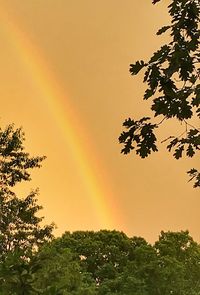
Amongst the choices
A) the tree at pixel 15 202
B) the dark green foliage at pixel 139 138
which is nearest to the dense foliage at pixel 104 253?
the tree at pixel 15 202

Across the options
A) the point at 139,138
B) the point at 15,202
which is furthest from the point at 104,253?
the point at 139,138

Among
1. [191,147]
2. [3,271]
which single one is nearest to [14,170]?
[3,271]

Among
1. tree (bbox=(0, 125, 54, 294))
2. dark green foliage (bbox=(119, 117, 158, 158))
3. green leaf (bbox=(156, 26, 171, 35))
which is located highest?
tree (bbox=(0, 125, 54, 294))

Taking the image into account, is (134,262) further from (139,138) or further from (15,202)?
(139,138)

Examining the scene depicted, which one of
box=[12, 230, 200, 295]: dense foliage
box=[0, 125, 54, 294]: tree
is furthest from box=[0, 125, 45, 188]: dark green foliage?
box=[12, 230, 200, 295]: dense foliage

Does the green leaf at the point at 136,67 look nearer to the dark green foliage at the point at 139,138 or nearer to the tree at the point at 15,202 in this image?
the dark green foliage at the point at 139,138

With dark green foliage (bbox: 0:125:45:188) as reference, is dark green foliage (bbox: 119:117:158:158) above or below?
below

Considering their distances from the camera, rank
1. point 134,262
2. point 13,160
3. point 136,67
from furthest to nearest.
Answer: point 134,262
point 13,160
point 136,67

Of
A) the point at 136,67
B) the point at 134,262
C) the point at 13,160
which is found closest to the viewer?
the point at 136,67

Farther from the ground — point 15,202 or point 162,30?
point 15,202

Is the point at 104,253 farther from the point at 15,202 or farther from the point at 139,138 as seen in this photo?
the point at 139,138

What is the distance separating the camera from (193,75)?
4.89 m

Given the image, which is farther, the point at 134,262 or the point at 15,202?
the point at 134,262

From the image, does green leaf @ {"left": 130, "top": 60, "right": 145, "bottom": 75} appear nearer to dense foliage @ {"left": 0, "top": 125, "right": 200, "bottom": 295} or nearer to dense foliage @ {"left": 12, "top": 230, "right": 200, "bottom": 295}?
dense foliage @ {"left": 0, "top": 125, "right": 200, "bottom": 295}
